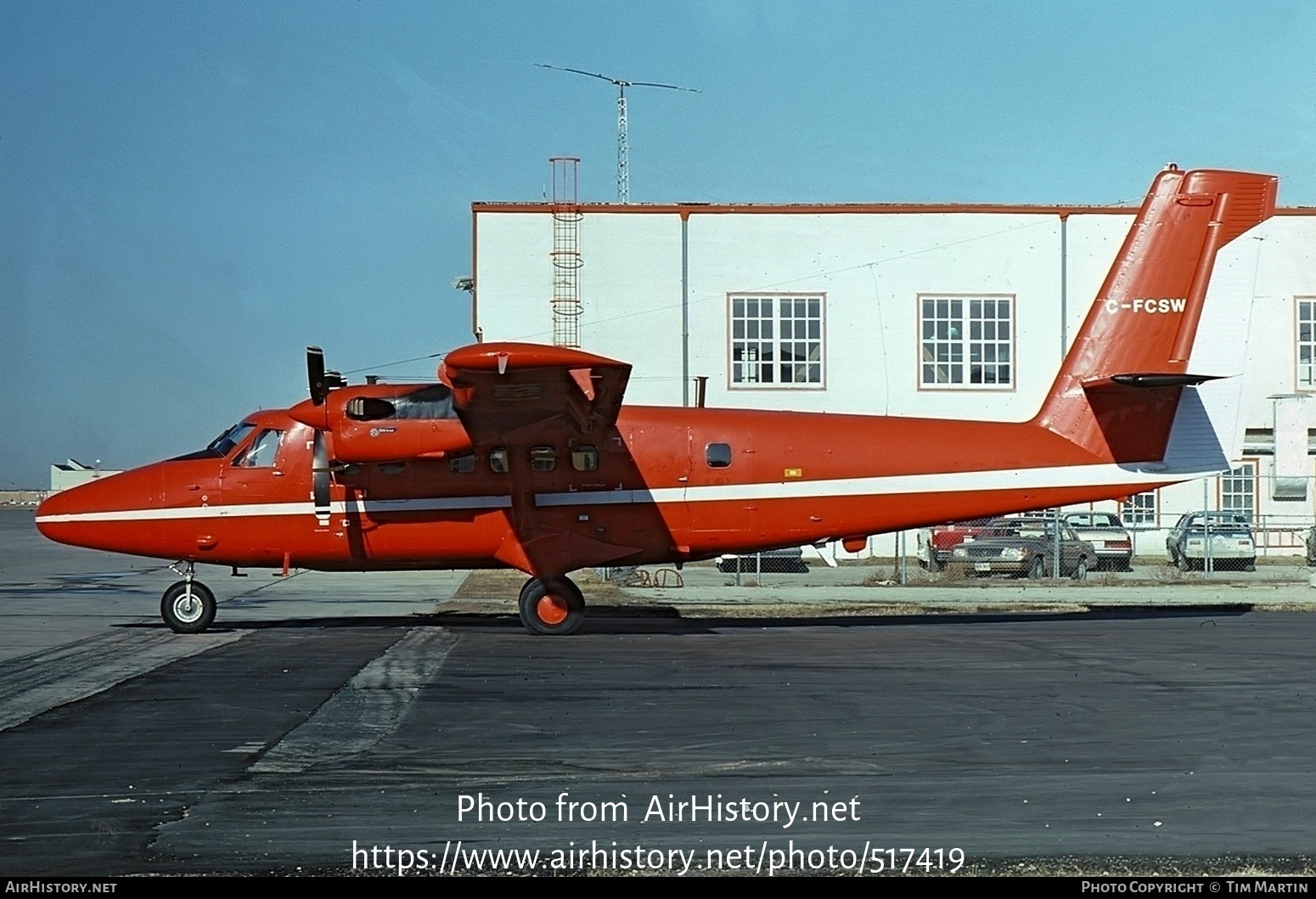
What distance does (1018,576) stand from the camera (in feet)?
97.2

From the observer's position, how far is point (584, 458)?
18.1 metres

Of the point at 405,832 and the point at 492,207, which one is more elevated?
the point at 492,207

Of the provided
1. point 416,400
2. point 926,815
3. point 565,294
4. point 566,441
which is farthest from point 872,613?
point 565,294

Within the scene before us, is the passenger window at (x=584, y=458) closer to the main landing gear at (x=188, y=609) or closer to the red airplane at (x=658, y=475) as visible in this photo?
the red airplane at (x=658, y=475)

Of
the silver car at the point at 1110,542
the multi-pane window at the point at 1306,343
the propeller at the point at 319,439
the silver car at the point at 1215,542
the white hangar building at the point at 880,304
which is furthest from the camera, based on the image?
the multi-pane window at the point at 1306,343

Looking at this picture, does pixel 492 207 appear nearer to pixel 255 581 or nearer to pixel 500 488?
pixel 255 581

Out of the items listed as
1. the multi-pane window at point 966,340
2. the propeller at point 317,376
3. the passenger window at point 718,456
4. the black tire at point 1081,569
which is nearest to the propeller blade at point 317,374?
the propeller at point 317,376

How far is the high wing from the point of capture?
15070mm

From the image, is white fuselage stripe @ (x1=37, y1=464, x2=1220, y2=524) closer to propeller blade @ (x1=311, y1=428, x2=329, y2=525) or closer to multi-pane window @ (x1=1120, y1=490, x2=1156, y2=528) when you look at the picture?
propeller blade @ (x1=311, y1=428, x2=329, y2=525)

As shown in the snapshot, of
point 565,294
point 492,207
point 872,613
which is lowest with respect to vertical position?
point 872,613

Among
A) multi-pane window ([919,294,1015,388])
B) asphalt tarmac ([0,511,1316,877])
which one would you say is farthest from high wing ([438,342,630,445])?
multi-pane window ([919,294,1015,388])

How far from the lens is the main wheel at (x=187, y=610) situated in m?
17.7

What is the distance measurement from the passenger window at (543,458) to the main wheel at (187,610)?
4613 mm

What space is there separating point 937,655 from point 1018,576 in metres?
15.6
